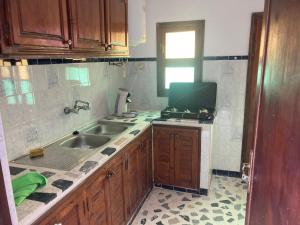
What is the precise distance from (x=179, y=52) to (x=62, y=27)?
169cm

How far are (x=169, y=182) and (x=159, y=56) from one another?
1463 millimetres

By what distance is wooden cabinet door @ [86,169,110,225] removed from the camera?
1412mm

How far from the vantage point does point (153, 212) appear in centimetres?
225

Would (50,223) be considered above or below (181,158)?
above

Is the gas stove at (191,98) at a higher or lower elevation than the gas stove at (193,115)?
higher

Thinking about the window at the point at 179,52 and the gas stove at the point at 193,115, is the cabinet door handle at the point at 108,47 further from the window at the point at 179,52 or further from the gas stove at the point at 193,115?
the window at the point at 179,52

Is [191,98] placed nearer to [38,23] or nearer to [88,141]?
[88,141]

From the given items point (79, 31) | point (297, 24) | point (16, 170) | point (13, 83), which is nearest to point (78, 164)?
point (16, 170)

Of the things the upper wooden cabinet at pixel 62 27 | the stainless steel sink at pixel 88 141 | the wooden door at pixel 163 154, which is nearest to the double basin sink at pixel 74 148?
the stainless steel sink at pixel 88 141

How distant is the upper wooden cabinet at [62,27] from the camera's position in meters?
1.00

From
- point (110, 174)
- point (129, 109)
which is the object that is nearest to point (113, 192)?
point (110, 174)

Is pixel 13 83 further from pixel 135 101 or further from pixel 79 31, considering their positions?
pixel 135 101

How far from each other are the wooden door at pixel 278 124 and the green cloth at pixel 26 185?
3.22ft

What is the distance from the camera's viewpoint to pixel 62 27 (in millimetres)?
1308
